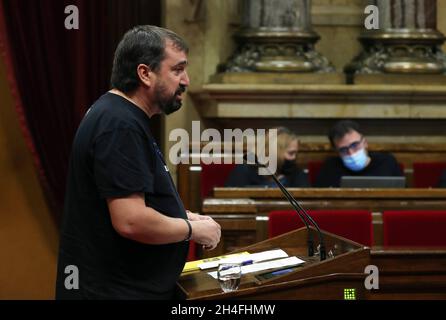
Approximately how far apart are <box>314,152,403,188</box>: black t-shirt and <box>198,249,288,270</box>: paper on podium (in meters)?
3.22

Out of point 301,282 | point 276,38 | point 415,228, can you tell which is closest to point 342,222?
point 415,228

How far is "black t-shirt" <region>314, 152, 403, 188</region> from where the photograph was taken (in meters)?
6.22

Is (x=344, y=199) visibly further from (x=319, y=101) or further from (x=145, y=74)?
(x=145, y=74)

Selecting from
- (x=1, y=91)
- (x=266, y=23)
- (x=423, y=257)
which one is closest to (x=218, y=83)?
(x=266, y=23)

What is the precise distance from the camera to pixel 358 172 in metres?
6.27

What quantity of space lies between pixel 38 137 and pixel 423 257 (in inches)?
121

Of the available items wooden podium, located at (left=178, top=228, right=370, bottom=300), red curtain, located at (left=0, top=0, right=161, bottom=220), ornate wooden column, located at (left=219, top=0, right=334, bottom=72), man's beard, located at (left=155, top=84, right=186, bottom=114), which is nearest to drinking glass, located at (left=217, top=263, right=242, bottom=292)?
wooden podium, located at (left=178, top=228, right=370, bottom=300)

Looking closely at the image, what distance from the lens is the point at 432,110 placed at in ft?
23.1

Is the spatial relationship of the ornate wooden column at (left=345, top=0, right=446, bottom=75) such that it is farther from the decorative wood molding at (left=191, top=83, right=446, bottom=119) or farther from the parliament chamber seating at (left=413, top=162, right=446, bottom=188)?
the parliament chamber seating at (left=413, top=162, right=446, bottom=188)

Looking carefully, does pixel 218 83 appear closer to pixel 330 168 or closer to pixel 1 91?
pixel 330 168

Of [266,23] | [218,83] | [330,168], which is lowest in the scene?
[330,168]

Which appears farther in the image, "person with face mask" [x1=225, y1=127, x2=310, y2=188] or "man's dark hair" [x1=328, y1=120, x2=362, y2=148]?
"man's dark hair" [x1=328, y1=120, x2=362, y2=148]

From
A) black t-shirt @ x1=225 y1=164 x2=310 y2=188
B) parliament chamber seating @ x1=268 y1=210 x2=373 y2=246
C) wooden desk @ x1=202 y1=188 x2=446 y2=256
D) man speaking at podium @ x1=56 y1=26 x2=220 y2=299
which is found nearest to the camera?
man speaking at podium @ x1=56 y1=26 x2=220 y2=299

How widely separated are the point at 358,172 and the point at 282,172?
61 centimetres
